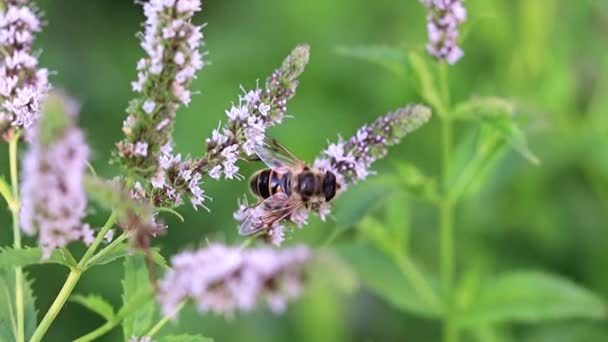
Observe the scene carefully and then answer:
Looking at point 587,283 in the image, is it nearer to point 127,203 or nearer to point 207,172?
point 207,172

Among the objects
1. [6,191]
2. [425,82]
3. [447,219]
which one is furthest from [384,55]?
[6,191]

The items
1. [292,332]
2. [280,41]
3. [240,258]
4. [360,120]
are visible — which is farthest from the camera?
[280,41]

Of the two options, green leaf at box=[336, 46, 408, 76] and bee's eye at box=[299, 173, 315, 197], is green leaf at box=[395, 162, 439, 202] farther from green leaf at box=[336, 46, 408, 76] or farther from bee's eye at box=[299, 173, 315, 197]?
bee's eye at box=[299, 173, 315, 197]

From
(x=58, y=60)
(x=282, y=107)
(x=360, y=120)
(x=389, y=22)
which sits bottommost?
(x=282, y=107)

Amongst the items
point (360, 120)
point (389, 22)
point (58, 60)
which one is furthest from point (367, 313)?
point (58, 60)

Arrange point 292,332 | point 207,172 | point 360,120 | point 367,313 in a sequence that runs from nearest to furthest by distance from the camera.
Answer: point 207,172
point 292,332
point 367,313
point 360,120

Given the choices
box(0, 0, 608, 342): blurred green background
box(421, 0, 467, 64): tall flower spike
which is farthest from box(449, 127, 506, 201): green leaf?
box(0, 0, 608, 342): blurred green background
